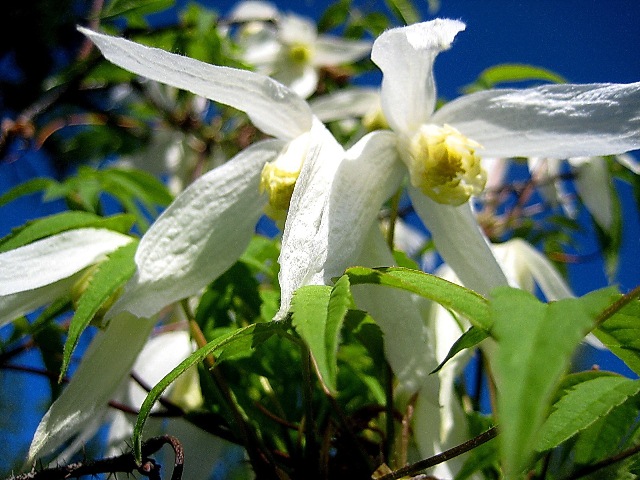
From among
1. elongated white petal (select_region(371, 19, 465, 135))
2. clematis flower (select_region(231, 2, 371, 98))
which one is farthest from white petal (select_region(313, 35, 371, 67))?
elongated white petal (select_region(371, 19, 465, 135))

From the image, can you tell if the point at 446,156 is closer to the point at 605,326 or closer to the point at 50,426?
the point at 605,326

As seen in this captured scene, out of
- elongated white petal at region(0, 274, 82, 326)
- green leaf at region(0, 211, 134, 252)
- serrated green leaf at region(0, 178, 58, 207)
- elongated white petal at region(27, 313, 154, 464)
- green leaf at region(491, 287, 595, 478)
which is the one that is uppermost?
serrated green leaf at region(0, 178, 58, 207)

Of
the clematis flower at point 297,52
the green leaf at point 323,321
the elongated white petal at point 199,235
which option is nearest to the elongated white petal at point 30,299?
the elongated white petal at point 199,235

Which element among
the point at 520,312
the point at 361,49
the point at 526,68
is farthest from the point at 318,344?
the point at 361,49

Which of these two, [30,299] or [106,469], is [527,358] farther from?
[30,299]

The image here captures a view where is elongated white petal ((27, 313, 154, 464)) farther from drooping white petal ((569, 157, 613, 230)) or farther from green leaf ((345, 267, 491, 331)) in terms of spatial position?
drooping white petal ((569, 157, 613, 230))

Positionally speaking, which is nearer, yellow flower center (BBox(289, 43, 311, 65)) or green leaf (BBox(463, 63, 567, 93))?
green leaf (BBox(463, 63, 567, 93))
